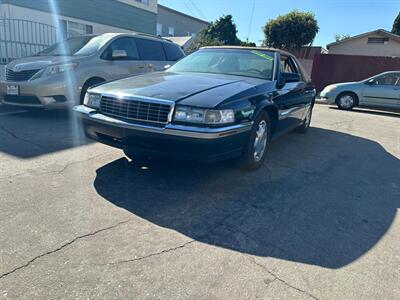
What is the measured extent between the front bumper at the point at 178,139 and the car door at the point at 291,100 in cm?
129

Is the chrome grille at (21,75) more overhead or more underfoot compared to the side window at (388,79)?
more underfoot

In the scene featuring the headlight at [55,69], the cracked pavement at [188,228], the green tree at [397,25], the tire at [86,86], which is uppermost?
the green tree at [397,25]

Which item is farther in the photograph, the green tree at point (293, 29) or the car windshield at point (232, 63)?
the green tree at point (293, 29)

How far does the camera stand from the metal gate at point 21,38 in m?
9.79

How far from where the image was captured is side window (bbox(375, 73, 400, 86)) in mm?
11344

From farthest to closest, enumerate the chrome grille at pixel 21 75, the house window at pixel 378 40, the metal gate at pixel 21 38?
the house window at pixel 378 40 < the metal gate at pixel 21 38 < the chrome grille at pixel 21 75

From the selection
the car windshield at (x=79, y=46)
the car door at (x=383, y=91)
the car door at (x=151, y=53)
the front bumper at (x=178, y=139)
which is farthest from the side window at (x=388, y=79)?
the front bumper at (x=178, y=139)

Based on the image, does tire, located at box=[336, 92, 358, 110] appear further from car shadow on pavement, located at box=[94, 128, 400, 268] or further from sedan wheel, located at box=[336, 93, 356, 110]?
car shadow on pavement, located at box=[94, 128, 400, 268]

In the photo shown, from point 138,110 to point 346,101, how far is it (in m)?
10.4

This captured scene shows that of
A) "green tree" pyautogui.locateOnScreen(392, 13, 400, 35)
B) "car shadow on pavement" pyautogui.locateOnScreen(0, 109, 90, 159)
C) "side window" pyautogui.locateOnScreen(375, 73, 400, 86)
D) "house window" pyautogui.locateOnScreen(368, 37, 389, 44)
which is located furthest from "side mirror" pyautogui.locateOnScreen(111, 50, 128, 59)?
"green tree" pyautogui.locateOnScreen(392, 13, 400, 35)

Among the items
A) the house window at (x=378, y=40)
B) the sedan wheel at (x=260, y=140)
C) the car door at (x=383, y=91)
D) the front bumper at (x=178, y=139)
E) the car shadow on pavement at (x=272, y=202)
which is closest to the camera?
the car shadow on pavement at (x=272, y=202)

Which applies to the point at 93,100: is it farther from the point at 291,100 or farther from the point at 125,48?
the point at 125,48

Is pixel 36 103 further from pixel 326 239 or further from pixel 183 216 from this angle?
pixel 326 239

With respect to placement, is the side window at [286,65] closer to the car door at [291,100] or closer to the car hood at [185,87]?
the car door at [291,100]
